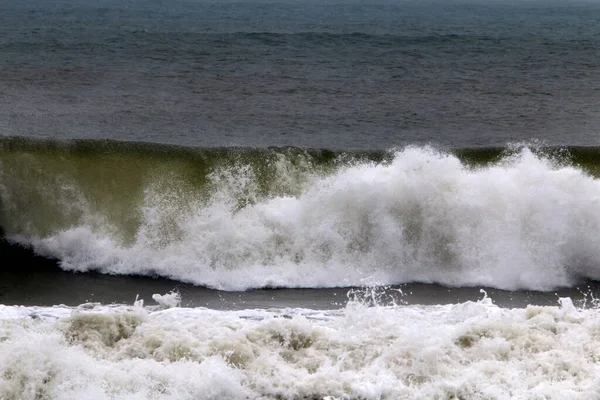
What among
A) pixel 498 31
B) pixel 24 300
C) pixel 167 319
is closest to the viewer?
pixel 167 319

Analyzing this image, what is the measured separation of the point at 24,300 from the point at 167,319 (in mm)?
2001

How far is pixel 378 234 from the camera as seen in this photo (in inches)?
364

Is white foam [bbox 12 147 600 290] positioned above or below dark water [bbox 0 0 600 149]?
below

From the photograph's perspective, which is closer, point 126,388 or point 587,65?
point 126,388

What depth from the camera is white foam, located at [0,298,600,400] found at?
578 centimetres

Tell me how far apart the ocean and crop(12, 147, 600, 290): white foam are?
3 centimetres

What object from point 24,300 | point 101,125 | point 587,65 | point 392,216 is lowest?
point 24,300

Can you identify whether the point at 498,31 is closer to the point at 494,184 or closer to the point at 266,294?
the point at 494,184

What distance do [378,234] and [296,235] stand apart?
1011 mm

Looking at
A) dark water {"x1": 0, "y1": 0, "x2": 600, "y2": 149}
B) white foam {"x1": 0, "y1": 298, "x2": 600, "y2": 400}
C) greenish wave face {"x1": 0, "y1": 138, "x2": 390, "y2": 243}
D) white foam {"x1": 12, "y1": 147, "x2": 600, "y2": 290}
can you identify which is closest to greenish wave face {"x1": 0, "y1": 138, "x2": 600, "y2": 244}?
greenish wave face {"x1": 0, "y1": 138, "x2": 390, "y2": 243}

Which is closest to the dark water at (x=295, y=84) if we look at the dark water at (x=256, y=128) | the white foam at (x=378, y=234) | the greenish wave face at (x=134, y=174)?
the dark water at (x=256, y=128)

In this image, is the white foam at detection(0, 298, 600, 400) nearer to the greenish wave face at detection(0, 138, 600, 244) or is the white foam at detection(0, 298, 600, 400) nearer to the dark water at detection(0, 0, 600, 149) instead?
the greenish wave face at detection(0, 138, 600, 244)

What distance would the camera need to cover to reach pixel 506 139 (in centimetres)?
1245

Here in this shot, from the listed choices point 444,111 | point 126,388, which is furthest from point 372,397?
point 444,111
